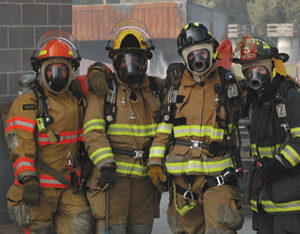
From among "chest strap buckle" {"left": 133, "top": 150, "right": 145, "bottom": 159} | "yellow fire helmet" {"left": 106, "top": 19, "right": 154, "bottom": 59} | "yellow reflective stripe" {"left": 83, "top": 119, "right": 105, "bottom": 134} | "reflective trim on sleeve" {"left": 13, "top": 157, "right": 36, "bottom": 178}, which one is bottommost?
"reflective trim on sleeve" {"left": 13, "top": 157, "right": 36, "bottom": 178}

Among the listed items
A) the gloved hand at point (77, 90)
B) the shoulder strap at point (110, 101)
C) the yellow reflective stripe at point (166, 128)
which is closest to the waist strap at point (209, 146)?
the yellow reflective stripe at point (166, 128)

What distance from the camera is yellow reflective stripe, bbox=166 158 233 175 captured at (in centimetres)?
493

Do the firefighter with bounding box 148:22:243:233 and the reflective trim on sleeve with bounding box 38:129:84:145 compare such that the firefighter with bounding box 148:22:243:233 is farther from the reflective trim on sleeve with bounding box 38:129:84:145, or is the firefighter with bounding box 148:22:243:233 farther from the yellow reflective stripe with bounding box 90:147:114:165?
the reflective trim on sleeve with bounding box 38:129:84:145

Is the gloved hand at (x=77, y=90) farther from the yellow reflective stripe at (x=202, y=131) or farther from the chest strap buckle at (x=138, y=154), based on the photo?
the yellow reflective stripe at (x=202, y=131)

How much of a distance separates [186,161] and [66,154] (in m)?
1.01

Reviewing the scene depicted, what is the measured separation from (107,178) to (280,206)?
1.36 m

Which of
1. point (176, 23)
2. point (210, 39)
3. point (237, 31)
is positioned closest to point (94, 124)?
point (210, 39)

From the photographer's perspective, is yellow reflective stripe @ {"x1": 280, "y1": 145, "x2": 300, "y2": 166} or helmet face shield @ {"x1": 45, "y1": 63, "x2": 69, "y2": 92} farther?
helmet face shield @ {"x1": 45, "y1": 63, "x2": 69, "y2": 92}

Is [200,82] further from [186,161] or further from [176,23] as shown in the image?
[176,23]

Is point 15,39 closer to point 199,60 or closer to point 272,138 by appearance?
point 199,60

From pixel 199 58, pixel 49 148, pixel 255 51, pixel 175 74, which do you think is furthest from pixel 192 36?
pixel 49 148

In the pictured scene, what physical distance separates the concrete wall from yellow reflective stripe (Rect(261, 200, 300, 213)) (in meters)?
3.14

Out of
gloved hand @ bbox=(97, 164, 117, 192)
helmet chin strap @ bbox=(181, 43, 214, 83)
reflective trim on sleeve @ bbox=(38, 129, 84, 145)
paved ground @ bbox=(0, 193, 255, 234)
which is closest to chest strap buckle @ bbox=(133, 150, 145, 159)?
gloved hand @ bbox=(97, 164, 117, 192)

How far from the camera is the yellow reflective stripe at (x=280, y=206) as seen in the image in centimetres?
469
